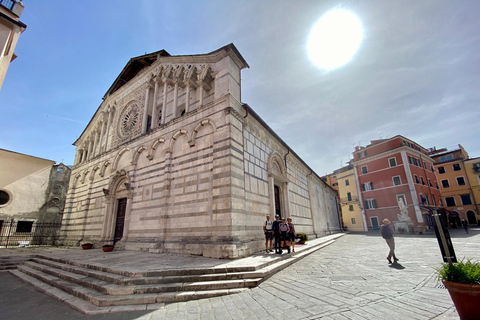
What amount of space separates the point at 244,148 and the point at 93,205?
11792mm

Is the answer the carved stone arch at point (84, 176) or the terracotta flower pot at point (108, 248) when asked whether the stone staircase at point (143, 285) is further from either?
the carved stone arch at point (84, 176)

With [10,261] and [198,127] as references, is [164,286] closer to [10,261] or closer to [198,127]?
[198,127]

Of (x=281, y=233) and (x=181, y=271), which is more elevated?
(x=281, y=233)

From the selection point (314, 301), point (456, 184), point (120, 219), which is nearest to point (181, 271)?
point (314, 301)

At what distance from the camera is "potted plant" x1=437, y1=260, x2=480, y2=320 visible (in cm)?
262

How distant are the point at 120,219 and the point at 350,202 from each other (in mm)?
33914

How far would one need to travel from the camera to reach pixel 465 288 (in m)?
2.68

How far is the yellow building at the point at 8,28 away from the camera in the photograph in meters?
10.7

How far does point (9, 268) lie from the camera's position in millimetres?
8789

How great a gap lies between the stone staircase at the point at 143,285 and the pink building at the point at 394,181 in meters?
27.5

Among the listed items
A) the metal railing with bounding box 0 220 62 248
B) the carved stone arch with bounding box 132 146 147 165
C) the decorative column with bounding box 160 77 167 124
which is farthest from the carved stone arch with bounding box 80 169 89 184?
the decorative column with bounding box 160 77 167 124

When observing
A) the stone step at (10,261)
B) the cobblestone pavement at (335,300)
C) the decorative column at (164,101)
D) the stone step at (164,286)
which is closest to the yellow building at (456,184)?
the cobblestone pavement at (335,300)

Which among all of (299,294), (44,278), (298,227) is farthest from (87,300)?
(298,227)

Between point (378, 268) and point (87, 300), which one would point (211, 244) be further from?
point (378, 268)
